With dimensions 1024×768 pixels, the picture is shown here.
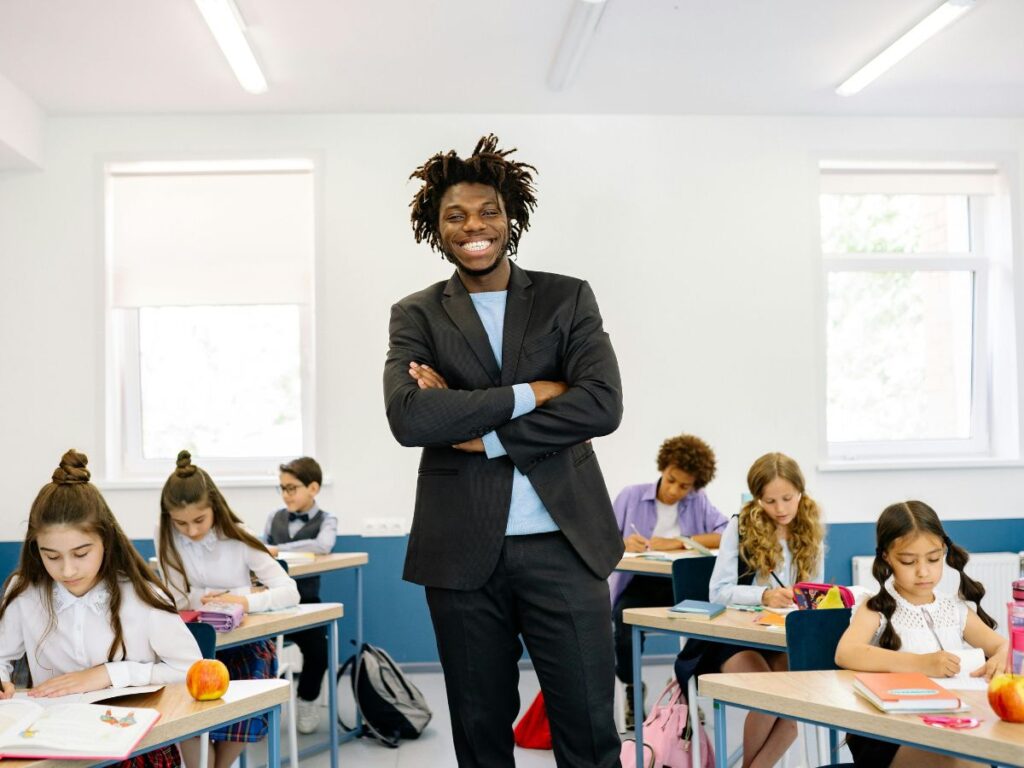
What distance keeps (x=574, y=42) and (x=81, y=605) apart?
3.21 meters

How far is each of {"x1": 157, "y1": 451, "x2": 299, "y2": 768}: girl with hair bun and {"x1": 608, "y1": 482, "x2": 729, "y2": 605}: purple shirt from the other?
5.61ft

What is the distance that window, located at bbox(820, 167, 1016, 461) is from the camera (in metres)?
5.86

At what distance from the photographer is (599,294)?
554cm

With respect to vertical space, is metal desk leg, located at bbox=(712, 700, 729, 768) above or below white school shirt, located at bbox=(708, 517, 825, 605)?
below

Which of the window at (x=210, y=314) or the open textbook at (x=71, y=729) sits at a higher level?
the window at (x=210, y=314)

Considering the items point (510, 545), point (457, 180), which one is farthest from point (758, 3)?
point (510, 545)

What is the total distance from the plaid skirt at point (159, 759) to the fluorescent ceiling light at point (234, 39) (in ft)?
9.33

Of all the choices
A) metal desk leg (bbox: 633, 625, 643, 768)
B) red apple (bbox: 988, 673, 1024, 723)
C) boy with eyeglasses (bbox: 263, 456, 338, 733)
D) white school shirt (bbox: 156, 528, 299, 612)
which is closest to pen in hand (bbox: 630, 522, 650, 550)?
metal desk leg (bbox: 633, 625, 643, 768)

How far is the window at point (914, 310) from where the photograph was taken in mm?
5855

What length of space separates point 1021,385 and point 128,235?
16.6ft

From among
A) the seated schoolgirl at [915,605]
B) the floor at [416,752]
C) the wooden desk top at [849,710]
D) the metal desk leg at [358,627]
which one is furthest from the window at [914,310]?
the wooden desk top at [849,710]

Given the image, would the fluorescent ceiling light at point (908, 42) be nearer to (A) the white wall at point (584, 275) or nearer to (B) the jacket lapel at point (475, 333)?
(A) the white wall at point (584, 275)

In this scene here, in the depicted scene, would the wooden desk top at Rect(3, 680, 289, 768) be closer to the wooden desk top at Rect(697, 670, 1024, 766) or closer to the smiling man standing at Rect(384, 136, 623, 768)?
the smiling man standing at Rect(384, 136, 623, 768)

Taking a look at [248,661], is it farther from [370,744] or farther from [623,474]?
[623,474]
